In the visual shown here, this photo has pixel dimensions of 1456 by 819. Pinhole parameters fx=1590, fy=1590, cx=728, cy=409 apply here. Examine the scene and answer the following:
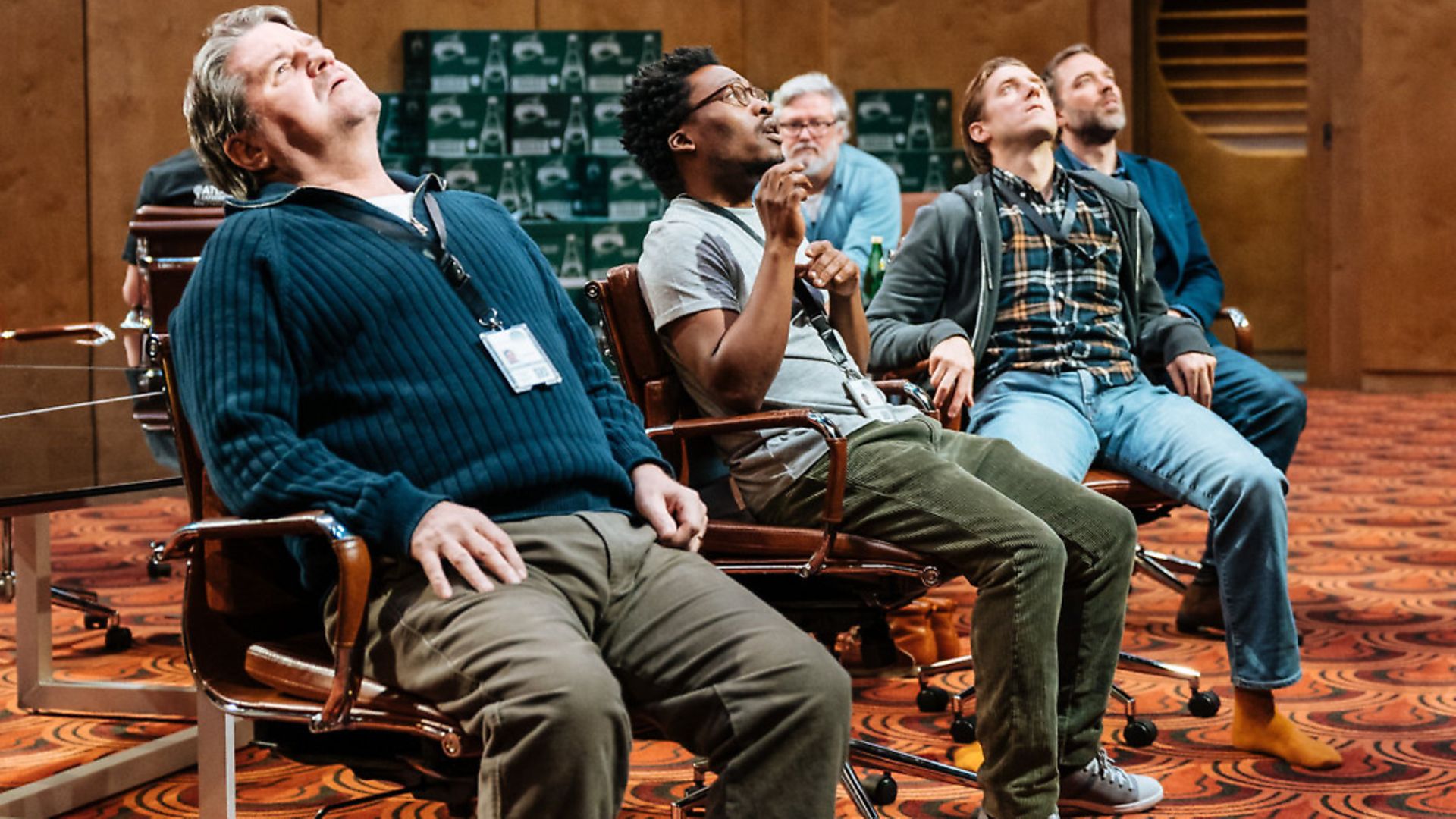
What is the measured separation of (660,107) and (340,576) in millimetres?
1032

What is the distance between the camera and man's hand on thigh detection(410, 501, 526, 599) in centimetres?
159

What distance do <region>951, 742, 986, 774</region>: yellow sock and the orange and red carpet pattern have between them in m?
0.03

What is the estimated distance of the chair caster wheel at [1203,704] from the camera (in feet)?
9.51

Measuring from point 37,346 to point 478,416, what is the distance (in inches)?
126

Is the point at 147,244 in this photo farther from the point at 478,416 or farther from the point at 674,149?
the point at 478,416

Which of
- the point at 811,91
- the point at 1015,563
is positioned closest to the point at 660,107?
the point at 1015,563

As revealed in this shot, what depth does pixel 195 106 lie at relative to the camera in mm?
1889

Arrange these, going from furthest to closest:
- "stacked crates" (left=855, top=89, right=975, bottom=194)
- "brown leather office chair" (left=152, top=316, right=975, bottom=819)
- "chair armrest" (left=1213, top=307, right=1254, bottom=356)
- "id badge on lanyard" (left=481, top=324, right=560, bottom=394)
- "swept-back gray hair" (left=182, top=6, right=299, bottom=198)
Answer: "stacked crates" (left=855, top=89, right=975, bottom=194), "chair armrest" (left=1213, top=307, right=1254, bottom=356), "swept-back gray hair" (left=182, top=6, right=299, bottom=198), "id badge on lanyard" (left=481, top=324, right=560, bottom=394), "brown leather office chair" (left=152, top=316, right=975, bottom=819)

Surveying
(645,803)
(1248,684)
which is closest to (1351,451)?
(1248,684)

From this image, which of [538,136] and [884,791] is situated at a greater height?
[538,136]

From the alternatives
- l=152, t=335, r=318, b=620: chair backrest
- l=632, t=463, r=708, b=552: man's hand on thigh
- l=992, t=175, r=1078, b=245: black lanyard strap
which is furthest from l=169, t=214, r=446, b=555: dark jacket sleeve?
l=992, t=175, r=1078, b=245: black lanyard strap

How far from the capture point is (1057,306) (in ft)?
9.61

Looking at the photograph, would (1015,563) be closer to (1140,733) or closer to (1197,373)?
(1140,733)

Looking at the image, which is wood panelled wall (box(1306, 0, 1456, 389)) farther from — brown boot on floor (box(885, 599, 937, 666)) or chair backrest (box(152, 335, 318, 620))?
chair backrest (box(152, 335, 318, 620))
